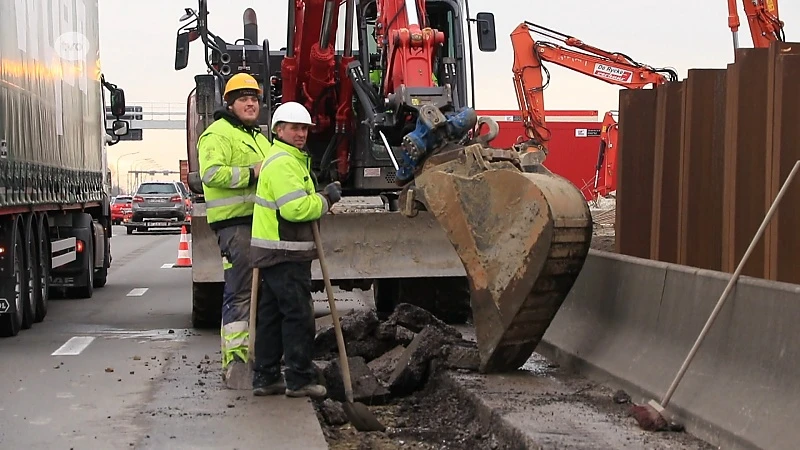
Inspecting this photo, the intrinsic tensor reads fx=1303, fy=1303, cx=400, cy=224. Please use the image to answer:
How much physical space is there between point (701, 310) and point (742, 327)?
0.60 m

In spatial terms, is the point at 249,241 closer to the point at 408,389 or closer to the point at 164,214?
the point at 408,389

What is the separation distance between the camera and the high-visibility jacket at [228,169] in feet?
31.4

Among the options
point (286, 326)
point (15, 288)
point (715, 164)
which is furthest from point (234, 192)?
point (15, 288)

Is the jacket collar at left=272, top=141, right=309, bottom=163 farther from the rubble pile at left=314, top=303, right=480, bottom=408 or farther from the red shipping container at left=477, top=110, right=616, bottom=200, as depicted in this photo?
the red shipping container at left=477, top=110, right=616, bottom=200

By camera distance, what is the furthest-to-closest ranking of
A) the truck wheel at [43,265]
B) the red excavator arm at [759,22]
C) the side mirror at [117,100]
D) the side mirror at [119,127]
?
the side mirror at [119,127] → the red excavator arm at [759,22] → the side mirror at [117,100] → the truck wheel at [43,265]

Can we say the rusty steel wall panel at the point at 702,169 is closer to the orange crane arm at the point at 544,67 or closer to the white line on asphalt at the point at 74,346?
the white line on asphalt at the point at 74,346

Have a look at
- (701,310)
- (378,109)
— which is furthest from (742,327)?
(378,109)

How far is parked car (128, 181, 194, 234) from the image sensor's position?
4284 cm

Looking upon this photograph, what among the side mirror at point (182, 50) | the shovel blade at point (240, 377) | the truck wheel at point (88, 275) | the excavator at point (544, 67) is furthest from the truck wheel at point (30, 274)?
the excavator at point (544, 67)

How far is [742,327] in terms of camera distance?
22.8ft

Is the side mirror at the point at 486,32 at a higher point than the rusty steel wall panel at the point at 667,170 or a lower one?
higher

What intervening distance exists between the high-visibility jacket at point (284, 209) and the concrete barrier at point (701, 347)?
2.14 m

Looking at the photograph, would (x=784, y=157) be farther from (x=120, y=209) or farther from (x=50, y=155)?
(x=120, y=209)

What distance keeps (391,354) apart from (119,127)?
11350 mm
